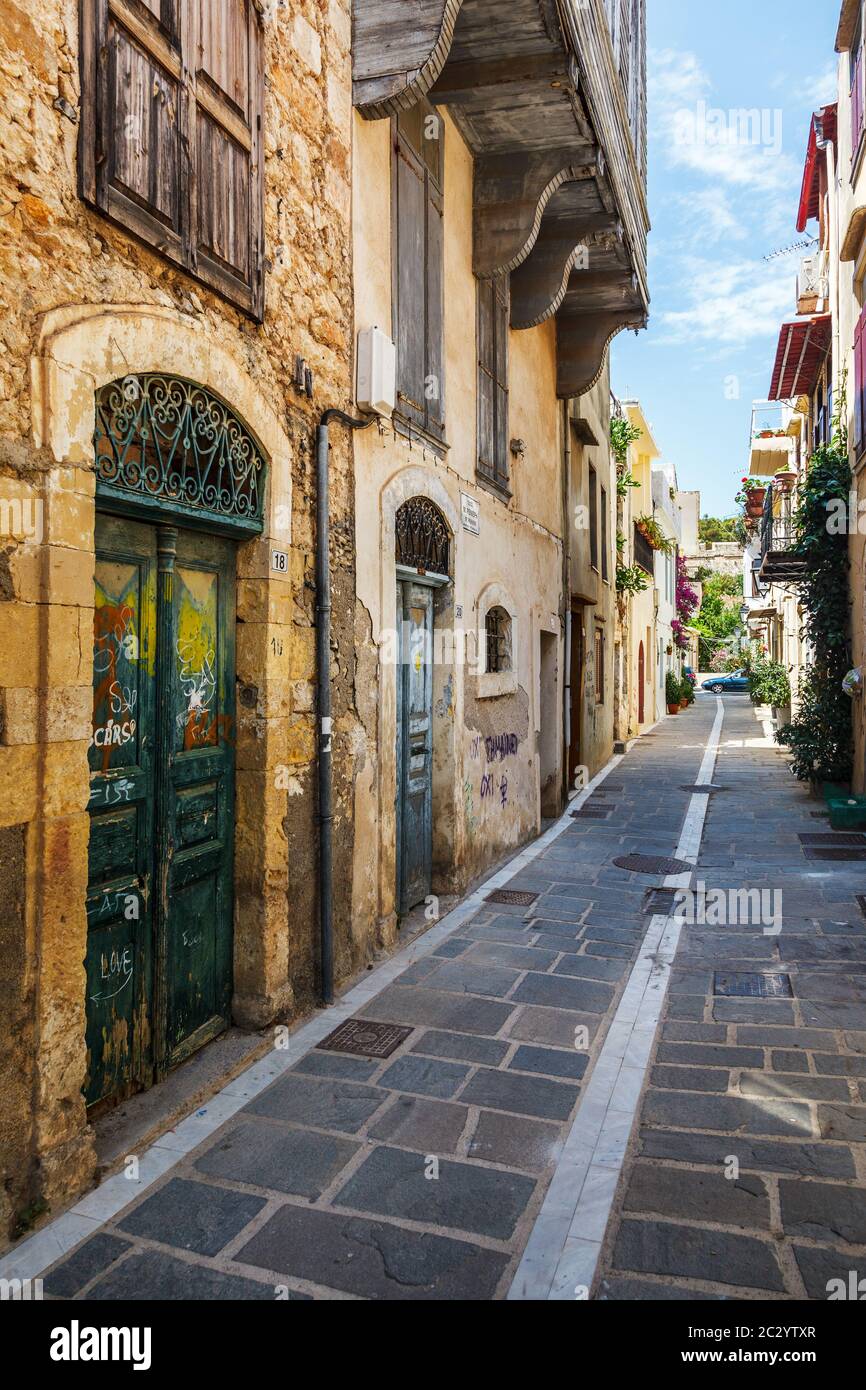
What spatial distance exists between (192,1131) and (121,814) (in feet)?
4.28

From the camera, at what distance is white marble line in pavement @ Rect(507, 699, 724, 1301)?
2.74 metres

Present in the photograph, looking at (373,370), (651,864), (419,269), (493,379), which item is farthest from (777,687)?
(373,370)

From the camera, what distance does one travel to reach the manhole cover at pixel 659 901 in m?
6.84

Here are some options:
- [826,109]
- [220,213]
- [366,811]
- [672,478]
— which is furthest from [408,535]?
[672,478]

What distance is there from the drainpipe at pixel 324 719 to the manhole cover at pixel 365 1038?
323 millimetres

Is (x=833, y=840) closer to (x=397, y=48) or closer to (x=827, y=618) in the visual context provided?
(x=827, y=618)

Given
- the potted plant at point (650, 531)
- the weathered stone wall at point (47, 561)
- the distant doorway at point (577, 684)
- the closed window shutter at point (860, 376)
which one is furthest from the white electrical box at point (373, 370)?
the potted plant at point (650, 531)

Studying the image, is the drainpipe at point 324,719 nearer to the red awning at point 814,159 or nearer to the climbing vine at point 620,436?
the red awning at point 814,159

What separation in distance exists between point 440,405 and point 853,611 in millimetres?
7222

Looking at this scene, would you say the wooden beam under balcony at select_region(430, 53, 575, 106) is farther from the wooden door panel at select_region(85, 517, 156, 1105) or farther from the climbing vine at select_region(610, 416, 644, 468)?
the climbing vine at select_region(610, 416, 644, 468)

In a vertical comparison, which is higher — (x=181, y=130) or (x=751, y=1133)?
(x=181, y=130)

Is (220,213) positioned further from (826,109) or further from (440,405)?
(826,109)

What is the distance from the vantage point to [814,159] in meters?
14.9

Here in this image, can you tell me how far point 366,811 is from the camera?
548cm
